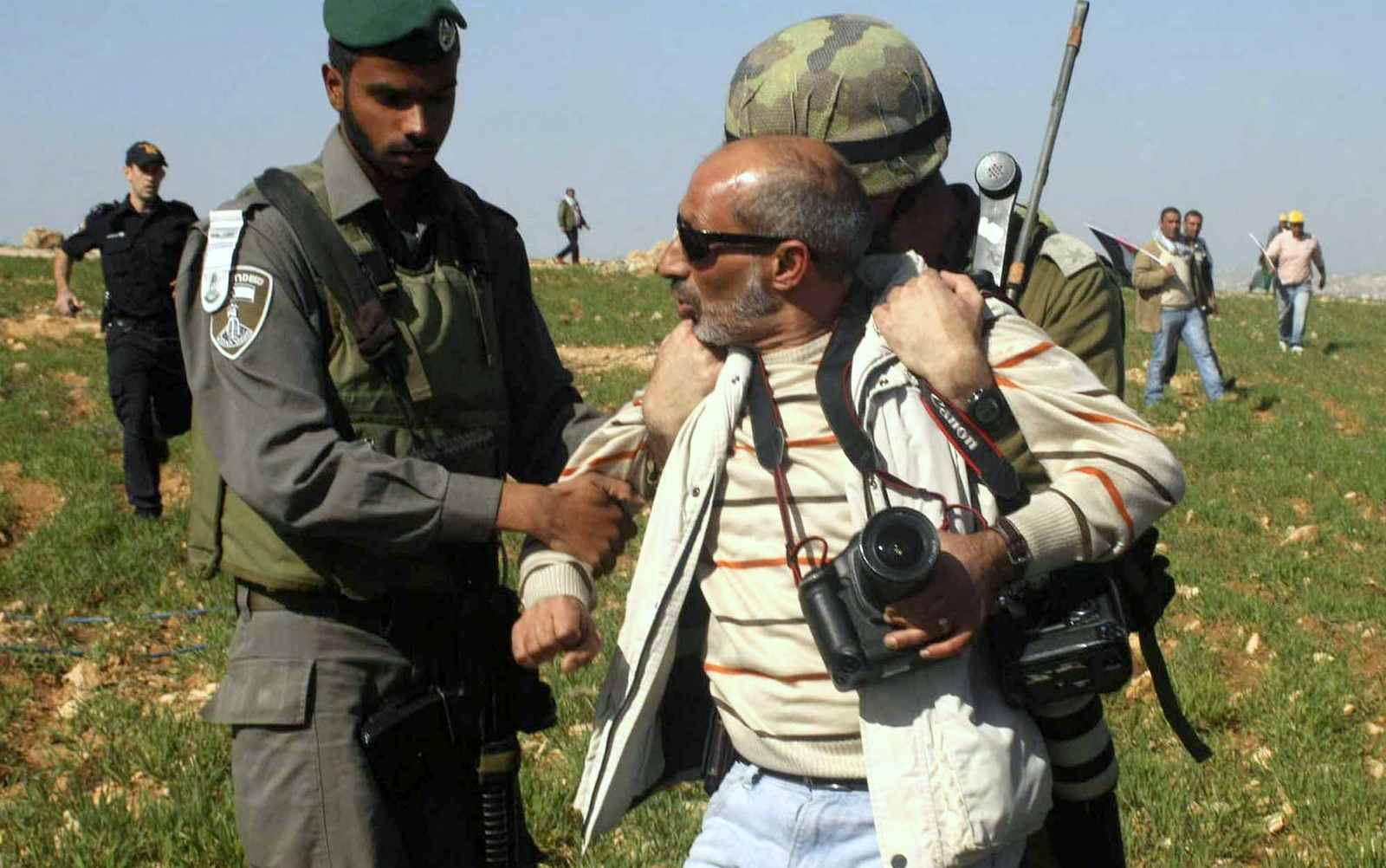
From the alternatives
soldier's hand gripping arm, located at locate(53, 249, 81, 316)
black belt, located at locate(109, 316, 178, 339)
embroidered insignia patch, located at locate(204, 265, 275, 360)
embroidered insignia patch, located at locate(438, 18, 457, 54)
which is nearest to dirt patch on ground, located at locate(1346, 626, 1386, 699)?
embroidered insignia patch, located at locate(438, 18, 457, 54)

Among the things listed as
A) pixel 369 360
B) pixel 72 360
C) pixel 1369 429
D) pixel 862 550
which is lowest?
pixel 1369 429

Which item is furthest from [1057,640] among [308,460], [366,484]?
[308,460]

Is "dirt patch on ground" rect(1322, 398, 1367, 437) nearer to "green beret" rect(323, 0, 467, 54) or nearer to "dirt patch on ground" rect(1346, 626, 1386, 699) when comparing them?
"dirt patch on ground" rect(1346, 626, 1386, 699)

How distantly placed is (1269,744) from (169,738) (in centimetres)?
421

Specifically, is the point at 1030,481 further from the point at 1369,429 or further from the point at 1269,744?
the point at 1369,429

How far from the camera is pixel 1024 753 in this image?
8.34ft

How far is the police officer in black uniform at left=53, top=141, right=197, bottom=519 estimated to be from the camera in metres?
9.31

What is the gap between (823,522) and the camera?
2645 mm

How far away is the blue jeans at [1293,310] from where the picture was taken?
2172 cm

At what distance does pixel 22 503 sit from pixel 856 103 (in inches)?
361

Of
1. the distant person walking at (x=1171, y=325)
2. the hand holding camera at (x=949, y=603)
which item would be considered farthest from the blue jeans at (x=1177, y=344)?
the hand holding camera at (x=949, y=603)

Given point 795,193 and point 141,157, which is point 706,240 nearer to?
point 795,193

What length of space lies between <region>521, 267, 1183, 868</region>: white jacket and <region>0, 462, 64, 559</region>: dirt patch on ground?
7.62 m

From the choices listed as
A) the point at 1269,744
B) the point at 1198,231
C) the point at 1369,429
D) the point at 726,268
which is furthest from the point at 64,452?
the point at 1198,231
